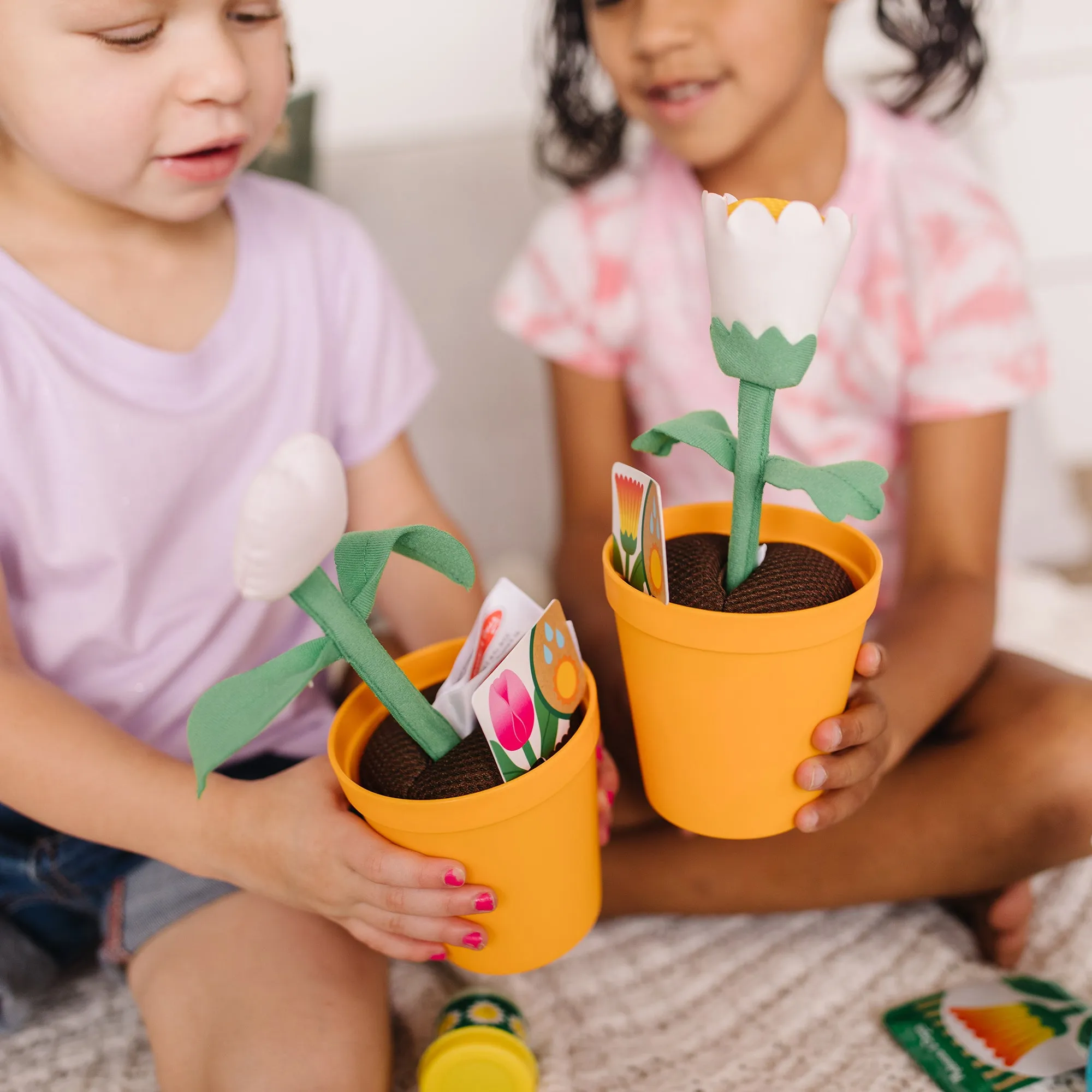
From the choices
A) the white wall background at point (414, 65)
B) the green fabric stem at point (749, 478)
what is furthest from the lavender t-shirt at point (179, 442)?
the white wall background at point (414, 65)

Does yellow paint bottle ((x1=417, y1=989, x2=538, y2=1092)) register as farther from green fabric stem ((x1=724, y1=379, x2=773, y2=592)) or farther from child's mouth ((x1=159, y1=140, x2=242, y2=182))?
child's mouth ((x1=159, y1=140, x2=242, y2=182))

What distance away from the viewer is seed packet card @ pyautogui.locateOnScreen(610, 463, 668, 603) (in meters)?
0.52

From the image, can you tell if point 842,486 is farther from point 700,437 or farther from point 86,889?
point 86,889

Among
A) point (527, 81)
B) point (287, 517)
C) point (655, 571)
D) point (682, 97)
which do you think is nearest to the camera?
point (287, 517)

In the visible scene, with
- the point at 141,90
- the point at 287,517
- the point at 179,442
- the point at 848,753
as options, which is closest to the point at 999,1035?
the point at 848,753

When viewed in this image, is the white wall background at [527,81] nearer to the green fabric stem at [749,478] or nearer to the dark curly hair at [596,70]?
the dark curly hair at [596,70]

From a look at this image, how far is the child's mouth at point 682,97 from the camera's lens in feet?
2.83

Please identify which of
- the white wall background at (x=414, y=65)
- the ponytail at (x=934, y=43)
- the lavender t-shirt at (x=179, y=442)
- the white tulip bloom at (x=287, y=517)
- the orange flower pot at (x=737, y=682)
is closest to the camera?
the white tulip bloom at (x=287, y=517)

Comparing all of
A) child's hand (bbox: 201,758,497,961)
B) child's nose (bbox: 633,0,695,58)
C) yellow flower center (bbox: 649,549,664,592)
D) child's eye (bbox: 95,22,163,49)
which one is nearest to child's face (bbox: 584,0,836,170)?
child's nose (bbox: 633,0,695,58)

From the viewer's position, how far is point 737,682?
54cm

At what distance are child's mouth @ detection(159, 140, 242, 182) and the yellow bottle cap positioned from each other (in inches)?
22.4

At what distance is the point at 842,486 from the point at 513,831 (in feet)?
0.76

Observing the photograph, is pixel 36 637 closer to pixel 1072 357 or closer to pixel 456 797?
pixel 456 797

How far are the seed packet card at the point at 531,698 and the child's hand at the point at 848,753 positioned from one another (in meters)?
0.14
